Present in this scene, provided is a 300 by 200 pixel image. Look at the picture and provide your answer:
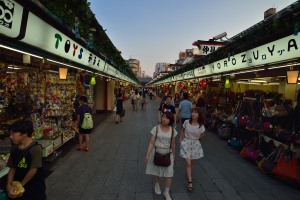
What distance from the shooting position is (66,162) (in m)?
6.16

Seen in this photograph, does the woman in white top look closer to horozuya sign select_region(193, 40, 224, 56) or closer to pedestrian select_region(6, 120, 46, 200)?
pedestrian select_region(6, 120, 46, 200)

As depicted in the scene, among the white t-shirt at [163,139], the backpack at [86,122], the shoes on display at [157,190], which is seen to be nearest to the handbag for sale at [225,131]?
the backpack at [86,122]

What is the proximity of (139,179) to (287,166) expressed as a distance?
3388 millimetres

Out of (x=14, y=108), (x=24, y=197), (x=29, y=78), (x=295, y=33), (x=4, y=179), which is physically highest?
(x=295, y=33)

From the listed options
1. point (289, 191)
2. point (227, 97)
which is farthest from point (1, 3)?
point (227, 97)

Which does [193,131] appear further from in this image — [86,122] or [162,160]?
[86,122]

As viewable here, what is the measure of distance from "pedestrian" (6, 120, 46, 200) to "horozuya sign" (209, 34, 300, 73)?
15.7 ft

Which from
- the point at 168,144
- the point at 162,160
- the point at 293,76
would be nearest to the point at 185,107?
the point at 293,76

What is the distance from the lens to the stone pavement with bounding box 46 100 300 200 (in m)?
4.41

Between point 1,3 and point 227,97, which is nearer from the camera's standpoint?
point 1,3

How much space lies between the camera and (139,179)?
5.08 meters

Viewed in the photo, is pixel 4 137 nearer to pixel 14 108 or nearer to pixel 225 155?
pixel 14 108

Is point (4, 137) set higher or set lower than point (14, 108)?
lower

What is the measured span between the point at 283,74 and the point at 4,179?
Result: 886cm
